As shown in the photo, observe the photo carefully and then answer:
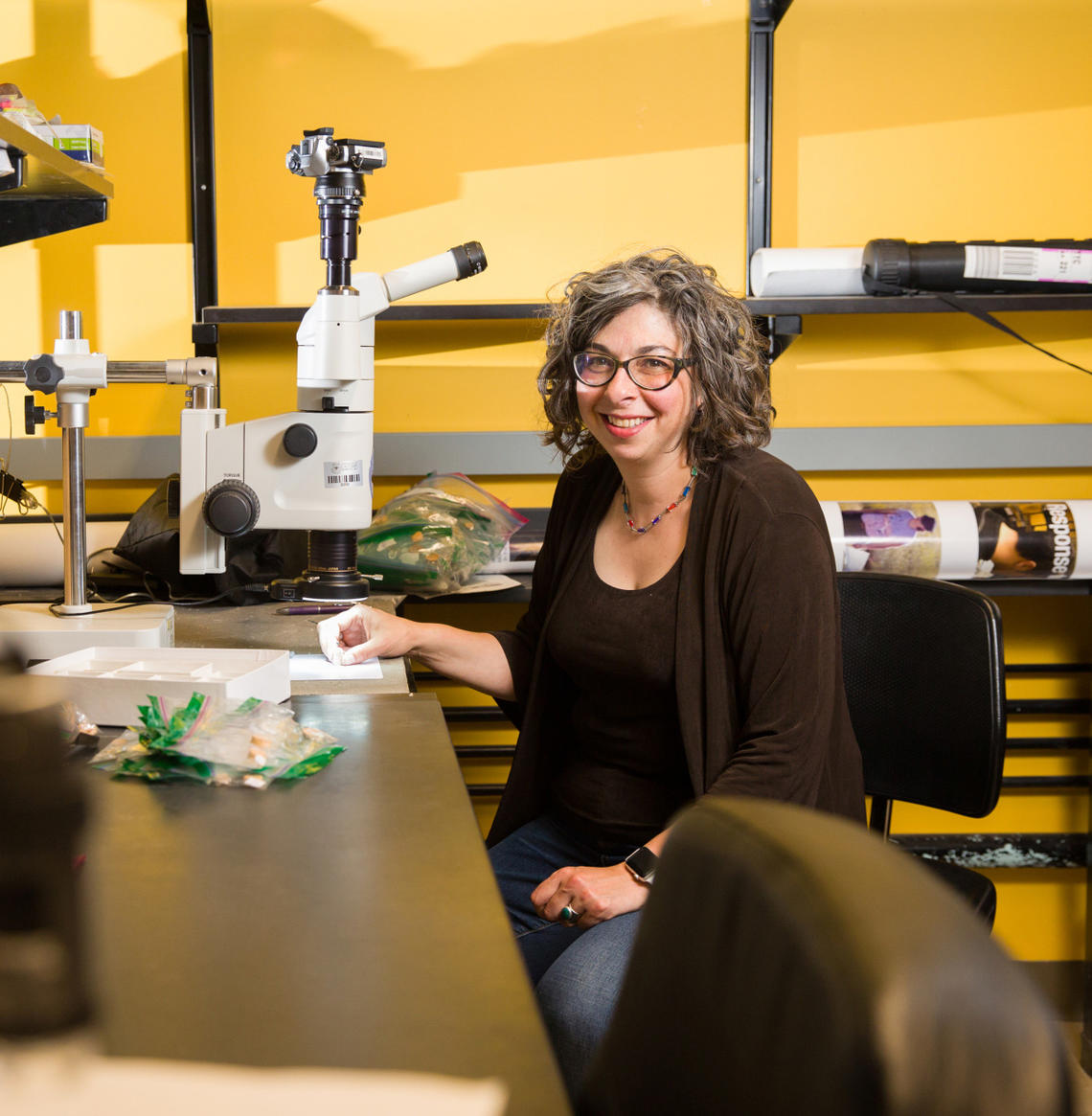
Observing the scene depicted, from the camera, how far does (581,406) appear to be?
1.54m

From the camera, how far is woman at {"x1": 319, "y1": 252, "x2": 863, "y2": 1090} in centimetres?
131

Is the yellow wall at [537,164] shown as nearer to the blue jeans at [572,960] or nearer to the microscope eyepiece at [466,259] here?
the microscope eyepiece at [466,259]

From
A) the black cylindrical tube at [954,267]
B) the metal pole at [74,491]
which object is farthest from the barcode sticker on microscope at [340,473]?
the black cylindrical tube at [954,267]

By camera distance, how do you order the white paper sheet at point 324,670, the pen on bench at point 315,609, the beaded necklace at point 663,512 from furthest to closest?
the pen on bench at point 315,609 → the beaded necklace at point 663,512 → the white paper sheet at point 324,670

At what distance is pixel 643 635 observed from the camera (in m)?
1.45

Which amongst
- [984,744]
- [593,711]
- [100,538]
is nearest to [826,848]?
[593,711]

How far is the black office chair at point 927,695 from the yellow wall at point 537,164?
34.8 inches

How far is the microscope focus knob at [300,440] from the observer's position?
65.3 inches

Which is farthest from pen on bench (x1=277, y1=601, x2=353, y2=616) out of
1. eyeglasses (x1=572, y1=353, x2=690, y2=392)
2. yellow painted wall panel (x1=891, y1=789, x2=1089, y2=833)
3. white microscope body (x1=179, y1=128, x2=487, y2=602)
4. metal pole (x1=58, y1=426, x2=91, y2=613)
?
yellow painted wall panel (x1=891, y1=789, x2=1089, y2=833)

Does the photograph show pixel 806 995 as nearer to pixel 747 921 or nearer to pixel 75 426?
pixel 747 921

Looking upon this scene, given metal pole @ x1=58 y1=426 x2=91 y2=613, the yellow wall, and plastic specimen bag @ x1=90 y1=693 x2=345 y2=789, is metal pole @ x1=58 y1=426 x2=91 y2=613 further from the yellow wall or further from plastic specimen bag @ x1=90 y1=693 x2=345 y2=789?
the yellow wall

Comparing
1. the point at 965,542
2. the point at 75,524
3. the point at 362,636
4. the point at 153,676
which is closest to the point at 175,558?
the point at 75,524

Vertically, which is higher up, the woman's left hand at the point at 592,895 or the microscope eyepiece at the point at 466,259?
the microscope eyepiece at the point at 466,259

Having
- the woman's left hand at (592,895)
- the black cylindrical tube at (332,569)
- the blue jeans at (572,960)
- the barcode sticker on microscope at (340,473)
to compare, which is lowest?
the blue jeans at (572,960)
